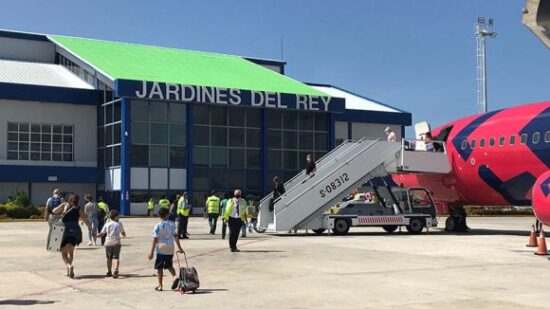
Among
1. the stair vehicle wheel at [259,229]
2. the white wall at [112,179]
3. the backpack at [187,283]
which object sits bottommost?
the stair vehicle wheel at [259,229]

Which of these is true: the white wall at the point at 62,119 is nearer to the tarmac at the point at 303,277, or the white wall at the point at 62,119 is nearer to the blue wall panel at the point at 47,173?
the blue wall panel at the point at 47,173

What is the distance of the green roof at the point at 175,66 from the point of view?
184 feet

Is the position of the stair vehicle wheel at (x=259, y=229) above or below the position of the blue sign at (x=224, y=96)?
below

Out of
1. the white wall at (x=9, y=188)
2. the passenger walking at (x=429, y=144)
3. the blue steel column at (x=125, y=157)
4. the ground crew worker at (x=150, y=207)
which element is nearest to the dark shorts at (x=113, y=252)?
the passenger walking at (x=429, y=144)

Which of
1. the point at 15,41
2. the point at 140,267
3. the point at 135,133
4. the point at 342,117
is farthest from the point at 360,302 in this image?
the point at 15,41

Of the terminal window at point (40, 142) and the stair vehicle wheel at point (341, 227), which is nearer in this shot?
the stair vehicle wheel at point (341, 227)

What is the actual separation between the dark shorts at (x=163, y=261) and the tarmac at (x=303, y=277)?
1.64ft

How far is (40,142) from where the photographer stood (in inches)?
2205

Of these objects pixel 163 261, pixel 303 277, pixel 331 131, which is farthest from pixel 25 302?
pixel 331 131

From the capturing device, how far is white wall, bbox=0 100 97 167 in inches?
2143

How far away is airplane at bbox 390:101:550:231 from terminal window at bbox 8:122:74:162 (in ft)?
111

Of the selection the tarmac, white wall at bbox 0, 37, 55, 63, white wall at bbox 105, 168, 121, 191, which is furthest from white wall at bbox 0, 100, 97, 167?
the tarmac

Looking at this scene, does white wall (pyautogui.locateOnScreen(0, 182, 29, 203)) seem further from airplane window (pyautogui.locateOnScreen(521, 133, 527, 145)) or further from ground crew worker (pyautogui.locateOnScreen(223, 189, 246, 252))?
airplane window (pyautogui.locateOnScreen(521, 133, 527, 145))

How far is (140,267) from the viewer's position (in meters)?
16.5
